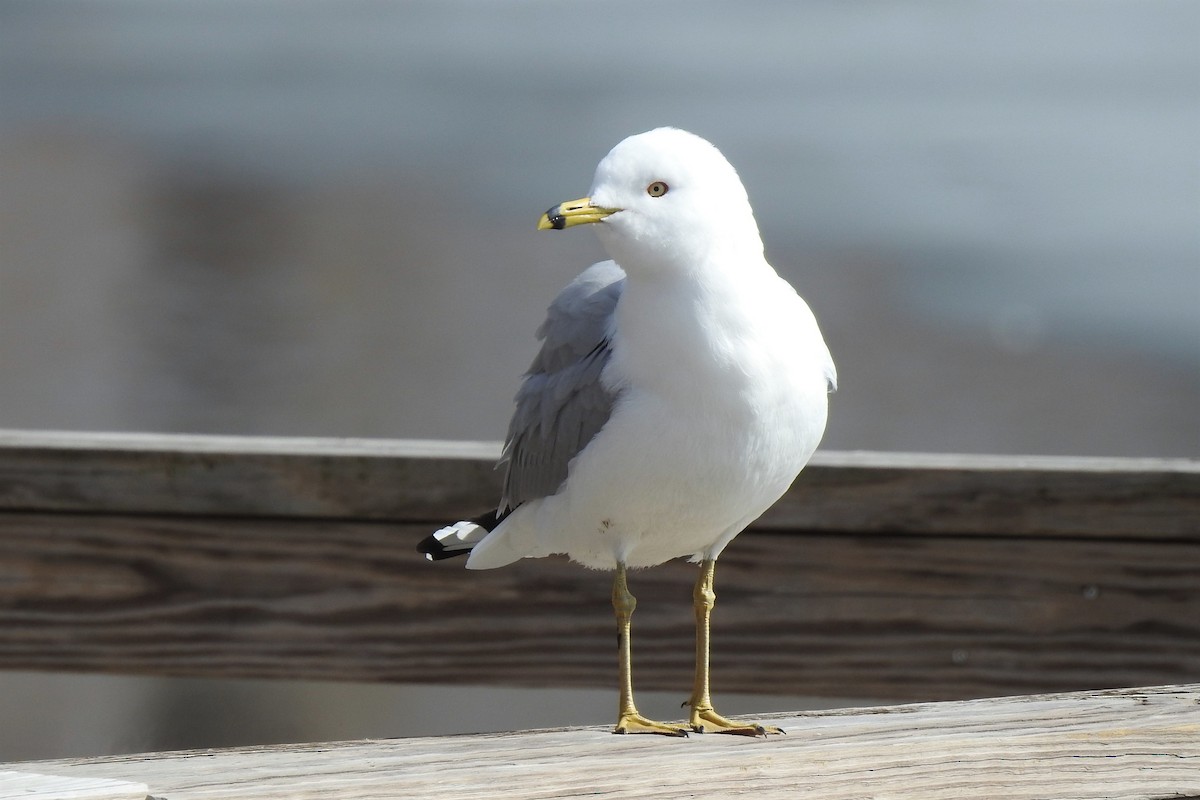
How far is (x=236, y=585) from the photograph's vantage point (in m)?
2.18

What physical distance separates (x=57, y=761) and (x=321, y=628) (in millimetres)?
888

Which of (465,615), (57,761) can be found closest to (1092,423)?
(465,615)

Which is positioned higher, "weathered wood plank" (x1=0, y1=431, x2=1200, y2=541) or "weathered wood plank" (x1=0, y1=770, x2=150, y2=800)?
"weathered wood plank" (x1=0, y1=431, x2=1200, y2=541)

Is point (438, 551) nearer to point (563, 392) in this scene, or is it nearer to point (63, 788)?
point (563, 392)

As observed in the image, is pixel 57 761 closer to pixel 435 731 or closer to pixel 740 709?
pixel 435 731

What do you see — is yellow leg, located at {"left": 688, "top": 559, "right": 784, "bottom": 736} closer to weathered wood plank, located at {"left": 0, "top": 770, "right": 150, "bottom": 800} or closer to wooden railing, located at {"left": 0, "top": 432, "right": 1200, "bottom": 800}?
wooden railing, located at {"left": 0, "top": 432, "right": 1200, "bottom": 800}

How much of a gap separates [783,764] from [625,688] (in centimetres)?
36

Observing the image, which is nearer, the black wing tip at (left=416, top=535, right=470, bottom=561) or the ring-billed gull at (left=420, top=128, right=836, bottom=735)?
the ring-billed gull at (left=420, top=128, right=836, bottom=735)

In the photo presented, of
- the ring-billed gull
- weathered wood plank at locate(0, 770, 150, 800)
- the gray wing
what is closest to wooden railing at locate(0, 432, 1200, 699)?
the gray wing

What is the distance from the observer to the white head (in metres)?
1.59

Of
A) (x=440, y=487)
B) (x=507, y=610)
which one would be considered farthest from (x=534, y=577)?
(x=440, y=487)

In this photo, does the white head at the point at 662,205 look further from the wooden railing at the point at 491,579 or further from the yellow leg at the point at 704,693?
the wooden railing at the point at 491,579

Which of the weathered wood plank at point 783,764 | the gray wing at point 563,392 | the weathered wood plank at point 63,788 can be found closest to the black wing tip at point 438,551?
the gray wing at point 563,392

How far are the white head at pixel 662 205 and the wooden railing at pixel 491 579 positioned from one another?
629 millimetres
